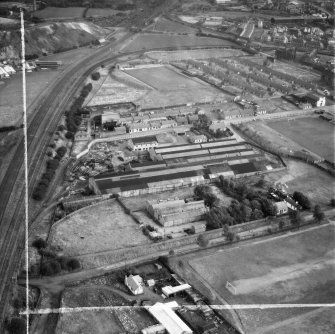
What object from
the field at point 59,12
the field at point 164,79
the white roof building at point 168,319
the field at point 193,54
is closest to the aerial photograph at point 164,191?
the white roof building at point 168,319

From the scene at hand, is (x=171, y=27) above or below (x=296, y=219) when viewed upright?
above

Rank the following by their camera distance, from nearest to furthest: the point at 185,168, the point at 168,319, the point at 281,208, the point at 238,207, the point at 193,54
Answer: the point at 168,319, the point at 238,207, the point at 281,208, the point at 185,168, the point at 193,54

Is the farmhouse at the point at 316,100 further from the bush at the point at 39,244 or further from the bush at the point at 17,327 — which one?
the bush at the point at 17,327

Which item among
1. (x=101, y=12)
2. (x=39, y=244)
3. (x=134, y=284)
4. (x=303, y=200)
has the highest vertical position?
(x=101, y=12)

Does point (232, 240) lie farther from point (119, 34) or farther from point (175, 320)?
point (119, 34)

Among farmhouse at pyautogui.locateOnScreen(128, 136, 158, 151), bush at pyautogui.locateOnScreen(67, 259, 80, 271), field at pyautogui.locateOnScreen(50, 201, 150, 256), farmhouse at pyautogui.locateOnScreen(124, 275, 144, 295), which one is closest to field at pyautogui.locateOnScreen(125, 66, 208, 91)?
farmhouse at pyautogui.locateOnScreen(128, 136, 158, 151)

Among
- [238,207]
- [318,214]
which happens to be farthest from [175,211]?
[318,214]

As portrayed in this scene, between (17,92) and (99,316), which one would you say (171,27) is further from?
(99,316)
